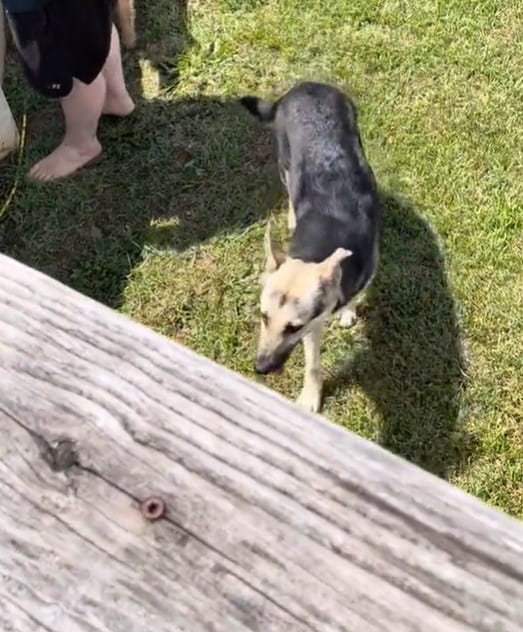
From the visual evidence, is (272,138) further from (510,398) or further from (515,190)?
(510,398)

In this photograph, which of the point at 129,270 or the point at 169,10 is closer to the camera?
the point at 129,270

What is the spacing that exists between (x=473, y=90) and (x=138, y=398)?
331cm

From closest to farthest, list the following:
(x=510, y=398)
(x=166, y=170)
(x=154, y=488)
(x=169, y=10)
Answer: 1. (x=154, y=488)
2. (x=510, y=398)
3. (x=166, y=170)
4. (x=169, y=10)

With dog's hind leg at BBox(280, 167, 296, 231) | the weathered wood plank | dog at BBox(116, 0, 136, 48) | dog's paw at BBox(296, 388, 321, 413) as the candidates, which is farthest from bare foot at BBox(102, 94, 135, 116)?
the weathered wood plank

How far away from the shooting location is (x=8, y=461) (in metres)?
0.85

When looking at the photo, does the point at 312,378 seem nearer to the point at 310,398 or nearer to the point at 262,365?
the point at 310,398

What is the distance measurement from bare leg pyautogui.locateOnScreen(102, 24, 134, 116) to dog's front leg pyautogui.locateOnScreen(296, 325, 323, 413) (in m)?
1.35

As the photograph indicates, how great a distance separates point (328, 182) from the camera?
10.2 feet

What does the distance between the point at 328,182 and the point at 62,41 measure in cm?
98

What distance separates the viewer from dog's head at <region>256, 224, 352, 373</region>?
269 centimetres

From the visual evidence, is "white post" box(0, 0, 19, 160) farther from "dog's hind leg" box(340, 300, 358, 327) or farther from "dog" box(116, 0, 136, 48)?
"dog's hind leg" box(340, 300, 358, 327)

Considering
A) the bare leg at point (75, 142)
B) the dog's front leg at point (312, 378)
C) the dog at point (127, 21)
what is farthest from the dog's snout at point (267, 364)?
the dog at point (127, 21)

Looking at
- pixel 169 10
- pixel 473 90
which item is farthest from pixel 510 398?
pixel 169 10

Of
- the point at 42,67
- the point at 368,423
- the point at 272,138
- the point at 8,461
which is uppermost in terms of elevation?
the point at 8,461
